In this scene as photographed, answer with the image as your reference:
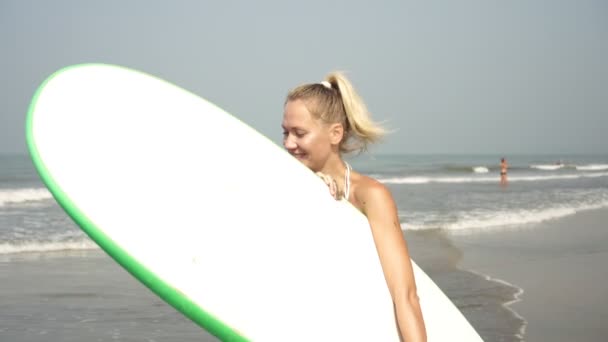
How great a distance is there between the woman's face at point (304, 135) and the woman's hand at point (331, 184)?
0.08 meters

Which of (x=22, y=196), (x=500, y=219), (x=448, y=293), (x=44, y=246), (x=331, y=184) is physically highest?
(x=331, y=184)

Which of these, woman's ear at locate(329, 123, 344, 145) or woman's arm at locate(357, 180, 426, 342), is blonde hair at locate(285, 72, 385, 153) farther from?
woman's arm at locate(357, 180, 426, 342)

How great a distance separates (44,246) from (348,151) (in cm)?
583

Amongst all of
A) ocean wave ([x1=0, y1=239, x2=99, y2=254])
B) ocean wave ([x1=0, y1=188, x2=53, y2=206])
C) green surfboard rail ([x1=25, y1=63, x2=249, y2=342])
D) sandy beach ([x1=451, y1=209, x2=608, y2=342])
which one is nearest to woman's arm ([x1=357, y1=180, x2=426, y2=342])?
green surfboard rail ([x1=25, y1=63, x2=249, y2=342])

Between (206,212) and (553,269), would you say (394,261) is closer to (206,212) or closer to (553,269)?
(206,212)

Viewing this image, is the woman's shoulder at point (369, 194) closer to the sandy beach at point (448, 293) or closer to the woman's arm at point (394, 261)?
the woman's arm at point (394, 261)

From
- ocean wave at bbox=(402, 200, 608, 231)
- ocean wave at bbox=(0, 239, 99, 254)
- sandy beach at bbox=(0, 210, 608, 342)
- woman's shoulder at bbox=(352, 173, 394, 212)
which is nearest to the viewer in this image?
woman's shoulder at bbox=(352, 173, 394, 212)

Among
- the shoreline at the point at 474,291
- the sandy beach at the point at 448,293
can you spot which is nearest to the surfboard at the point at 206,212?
the shoreline at the point at 474,291

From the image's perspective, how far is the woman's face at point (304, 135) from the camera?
2.27m

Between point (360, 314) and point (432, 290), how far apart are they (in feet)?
1.83

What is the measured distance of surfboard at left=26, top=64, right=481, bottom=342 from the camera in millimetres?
1657

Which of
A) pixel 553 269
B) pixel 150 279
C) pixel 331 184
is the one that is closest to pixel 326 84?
pixel 331 184

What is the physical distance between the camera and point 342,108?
2350mm

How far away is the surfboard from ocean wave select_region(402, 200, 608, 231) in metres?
7.25
